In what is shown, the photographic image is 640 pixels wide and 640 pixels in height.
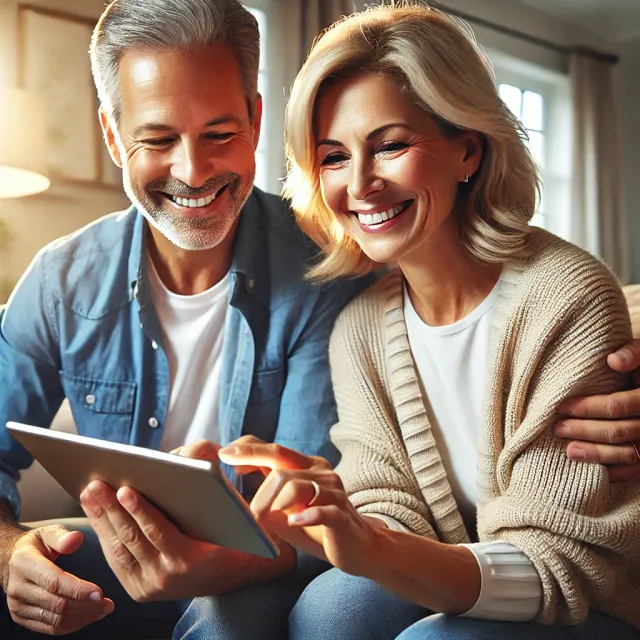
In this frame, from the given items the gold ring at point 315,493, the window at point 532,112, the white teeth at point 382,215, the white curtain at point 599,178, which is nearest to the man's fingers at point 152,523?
the gold ring at point 315,493

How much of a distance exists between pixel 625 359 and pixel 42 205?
219cm

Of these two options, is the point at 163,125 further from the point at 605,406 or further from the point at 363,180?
the point at 605,406

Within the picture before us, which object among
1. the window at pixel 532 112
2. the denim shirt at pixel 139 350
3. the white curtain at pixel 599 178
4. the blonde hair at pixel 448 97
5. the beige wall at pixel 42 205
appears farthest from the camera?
the white curtain at pixel 599 178

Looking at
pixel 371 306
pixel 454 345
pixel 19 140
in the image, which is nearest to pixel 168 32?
pixel 371 306

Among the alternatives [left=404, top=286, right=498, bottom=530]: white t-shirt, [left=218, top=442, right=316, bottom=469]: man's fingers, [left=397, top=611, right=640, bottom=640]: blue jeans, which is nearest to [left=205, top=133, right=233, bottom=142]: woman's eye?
[left=404, top=286, right=498, bottom=530]: white t-shirt

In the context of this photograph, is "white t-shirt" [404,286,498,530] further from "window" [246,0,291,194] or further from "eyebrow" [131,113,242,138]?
"window" [246,0,291,194]

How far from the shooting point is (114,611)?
4.89 ft

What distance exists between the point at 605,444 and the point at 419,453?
28cm

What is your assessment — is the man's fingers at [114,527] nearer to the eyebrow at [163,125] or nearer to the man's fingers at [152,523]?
the man's fingers at [152,523]

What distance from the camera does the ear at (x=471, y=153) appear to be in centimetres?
137

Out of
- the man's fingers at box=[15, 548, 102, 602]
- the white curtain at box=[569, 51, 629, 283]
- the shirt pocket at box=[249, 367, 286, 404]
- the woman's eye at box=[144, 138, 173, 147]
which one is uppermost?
the white curtain at box=[569, 51, 629, 283]

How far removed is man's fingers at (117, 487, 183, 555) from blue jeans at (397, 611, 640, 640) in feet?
1.06

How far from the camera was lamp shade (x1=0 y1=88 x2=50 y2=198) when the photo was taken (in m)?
2.56

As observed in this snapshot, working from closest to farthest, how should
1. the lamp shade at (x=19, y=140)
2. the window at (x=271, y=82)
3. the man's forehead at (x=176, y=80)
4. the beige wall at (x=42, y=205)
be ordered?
the man's forehead at (x=176, y=80) < the lamp shade at (x=19, y=140) < the beige wall at (x=42, y=205) < the window at (x=271, y=82)
